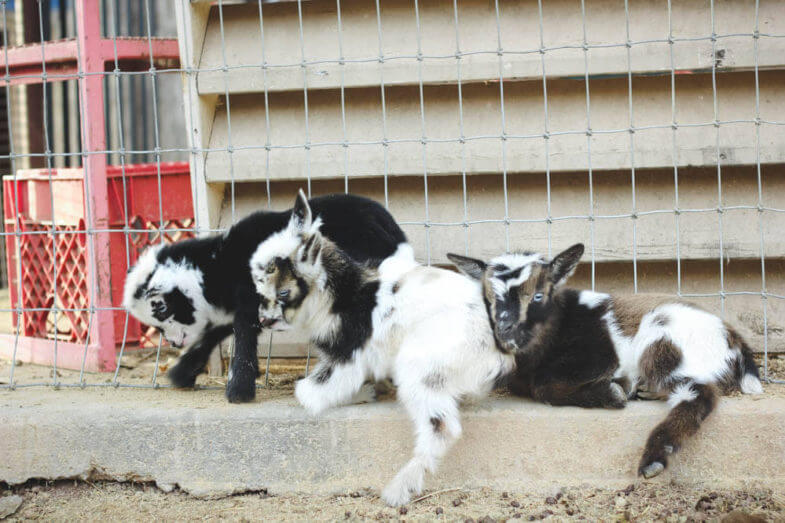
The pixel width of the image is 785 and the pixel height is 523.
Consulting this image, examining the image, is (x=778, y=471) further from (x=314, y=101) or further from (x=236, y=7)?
(x=236, y=7)

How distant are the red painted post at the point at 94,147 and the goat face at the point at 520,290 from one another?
82.1 inches

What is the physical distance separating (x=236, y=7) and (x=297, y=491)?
2.75 meters

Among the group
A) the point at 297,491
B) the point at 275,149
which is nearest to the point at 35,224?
the point at 275,149

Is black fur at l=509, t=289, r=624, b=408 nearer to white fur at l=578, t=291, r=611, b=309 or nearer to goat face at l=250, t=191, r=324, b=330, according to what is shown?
white fur at l=578, t=291, r=611, b=309

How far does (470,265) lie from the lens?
158 inches

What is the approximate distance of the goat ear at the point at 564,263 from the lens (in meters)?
3.86

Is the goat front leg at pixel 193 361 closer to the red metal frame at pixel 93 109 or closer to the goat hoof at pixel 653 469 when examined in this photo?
the red metal frame at pixel 93 109

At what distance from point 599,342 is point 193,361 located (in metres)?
2.07

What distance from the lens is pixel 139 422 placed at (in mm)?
3898

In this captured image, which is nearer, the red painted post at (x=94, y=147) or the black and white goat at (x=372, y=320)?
the black and white goat at (x=372, y=320)

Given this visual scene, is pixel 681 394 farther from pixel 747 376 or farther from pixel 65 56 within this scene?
pixel 65 56

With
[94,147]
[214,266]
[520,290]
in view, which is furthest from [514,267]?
[94,147]

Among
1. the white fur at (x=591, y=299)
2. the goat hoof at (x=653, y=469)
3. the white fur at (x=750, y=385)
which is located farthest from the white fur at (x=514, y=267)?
the white fur at (x=750, y=385)

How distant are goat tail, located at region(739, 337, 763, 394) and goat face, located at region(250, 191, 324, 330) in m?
2.00
